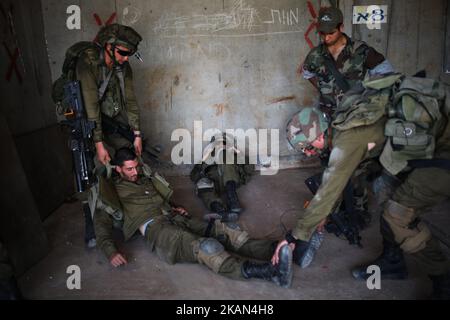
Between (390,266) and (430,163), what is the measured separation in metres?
0.91

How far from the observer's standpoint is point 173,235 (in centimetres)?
311

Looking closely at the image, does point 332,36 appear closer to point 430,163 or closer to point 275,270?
point 430,163

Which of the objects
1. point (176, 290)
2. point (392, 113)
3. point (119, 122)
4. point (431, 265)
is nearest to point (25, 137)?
point (119, 122)

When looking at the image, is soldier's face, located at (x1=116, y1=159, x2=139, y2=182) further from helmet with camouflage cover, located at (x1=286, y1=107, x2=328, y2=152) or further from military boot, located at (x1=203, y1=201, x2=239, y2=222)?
helmet with camouflage cover, located at (x1=286, y1=107, x2=328, y2=152)

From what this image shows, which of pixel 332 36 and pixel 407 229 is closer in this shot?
pixel 407 229

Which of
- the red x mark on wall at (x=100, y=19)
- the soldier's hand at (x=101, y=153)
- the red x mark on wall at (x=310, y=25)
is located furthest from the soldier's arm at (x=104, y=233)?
the red x mark on wall at (x=310, y=25)

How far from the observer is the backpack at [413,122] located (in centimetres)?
A: 236

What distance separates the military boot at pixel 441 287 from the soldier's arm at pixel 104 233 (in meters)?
2.26

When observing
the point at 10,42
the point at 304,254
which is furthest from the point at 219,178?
the point at 10,42

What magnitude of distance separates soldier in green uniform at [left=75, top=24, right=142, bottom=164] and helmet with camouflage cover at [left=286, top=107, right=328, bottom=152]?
1.79 metres

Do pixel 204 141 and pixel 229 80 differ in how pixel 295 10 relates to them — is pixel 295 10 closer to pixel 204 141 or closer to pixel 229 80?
pixel 229 80

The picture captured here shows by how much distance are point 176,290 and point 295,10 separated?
3877 mm

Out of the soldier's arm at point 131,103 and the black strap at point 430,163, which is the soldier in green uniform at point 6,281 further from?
the black strap at point 430,163

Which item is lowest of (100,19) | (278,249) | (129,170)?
(278,249)
